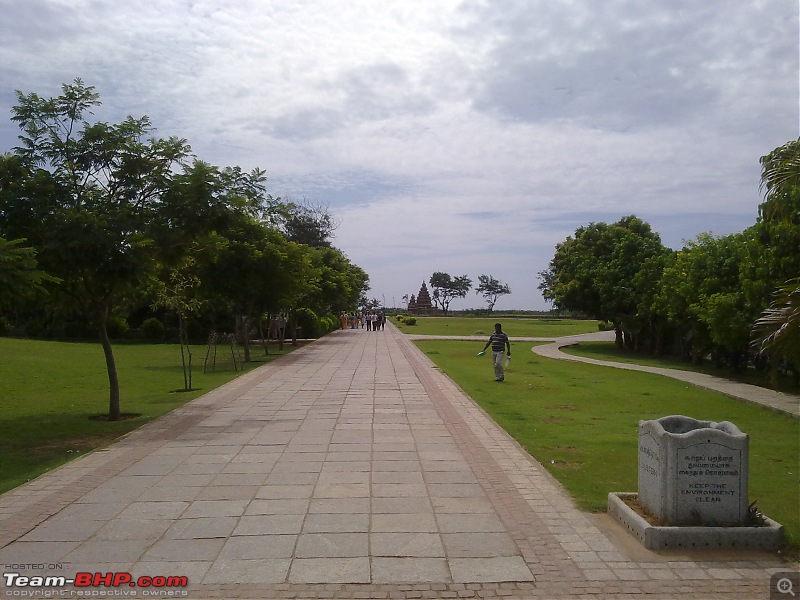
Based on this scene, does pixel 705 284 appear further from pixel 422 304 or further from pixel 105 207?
pixel 422 304

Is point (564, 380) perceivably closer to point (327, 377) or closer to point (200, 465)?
point (327, 377)

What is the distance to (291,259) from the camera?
25750 millimetres

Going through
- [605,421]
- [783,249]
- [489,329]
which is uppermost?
[783,249]

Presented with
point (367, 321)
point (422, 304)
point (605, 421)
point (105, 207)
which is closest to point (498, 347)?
point (605, 421)

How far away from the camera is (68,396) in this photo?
1614cm

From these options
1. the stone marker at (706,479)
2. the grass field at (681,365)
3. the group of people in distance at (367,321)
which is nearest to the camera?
the stone marker at (706,479)

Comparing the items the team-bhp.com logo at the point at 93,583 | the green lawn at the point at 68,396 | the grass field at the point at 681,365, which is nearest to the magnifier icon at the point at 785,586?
the team-bhp.com logo at the point at 93,583

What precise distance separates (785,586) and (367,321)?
5491 cm

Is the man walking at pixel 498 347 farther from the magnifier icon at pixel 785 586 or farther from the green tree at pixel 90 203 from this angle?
the magnifier icon at pixel 785 586

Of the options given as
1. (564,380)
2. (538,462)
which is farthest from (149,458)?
(564,380)

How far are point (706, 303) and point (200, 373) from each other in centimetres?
1582

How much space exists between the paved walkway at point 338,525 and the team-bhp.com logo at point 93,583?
0.06 m

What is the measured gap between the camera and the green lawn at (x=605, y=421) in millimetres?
7594

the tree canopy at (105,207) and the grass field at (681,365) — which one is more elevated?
the tree canopy at (105,207)
